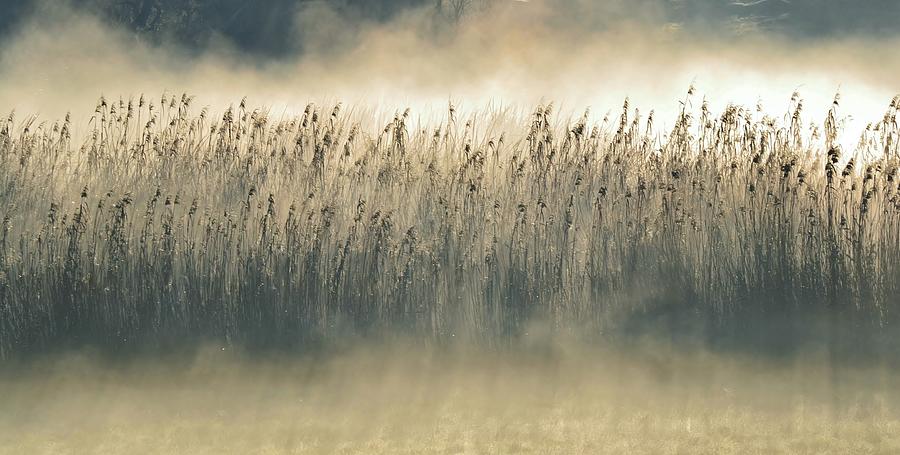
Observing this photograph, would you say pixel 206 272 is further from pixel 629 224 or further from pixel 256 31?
pixel 256 31

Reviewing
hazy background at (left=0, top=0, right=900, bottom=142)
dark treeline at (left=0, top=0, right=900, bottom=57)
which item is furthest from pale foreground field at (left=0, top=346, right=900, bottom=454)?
dark treeline at (left=0, top=0, right=900, bottom=57)

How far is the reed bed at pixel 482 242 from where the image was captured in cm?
820

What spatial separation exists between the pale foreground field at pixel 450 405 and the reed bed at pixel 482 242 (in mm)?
254

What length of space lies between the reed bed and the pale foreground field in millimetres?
254

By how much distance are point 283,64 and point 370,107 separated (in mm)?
5300

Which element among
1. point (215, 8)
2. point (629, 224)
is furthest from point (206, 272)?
point (215, 8)

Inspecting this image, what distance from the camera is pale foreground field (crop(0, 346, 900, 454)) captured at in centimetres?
717

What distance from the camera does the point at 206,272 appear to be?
8.51 meters

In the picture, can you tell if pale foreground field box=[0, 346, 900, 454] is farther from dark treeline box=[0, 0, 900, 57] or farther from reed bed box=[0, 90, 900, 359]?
dark treeline box=[0, 0, 900, 57]

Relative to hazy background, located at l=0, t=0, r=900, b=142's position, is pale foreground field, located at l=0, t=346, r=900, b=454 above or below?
below

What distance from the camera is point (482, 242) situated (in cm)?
845

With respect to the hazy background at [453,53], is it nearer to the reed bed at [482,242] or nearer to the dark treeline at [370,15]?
the dark treeline at [370,15]

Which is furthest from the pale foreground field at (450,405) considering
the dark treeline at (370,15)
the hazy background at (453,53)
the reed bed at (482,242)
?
the dark treeline at (370,15)

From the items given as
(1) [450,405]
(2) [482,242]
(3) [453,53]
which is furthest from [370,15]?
(1) [450,405]
